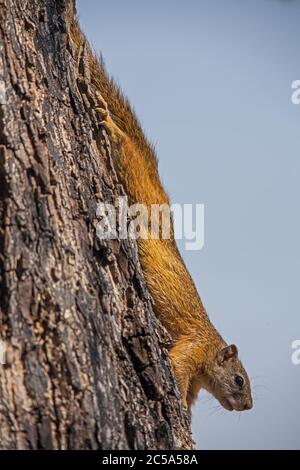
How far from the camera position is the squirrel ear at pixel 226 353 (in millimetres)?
5742

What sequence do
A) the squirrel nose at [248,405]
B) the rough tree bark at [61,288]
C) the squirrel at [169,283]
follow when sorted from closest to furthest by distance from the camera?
1. the rough tree bark at [61,288]
2. the squirrel at [169,283]
3. the squirrel nose at [248,405]

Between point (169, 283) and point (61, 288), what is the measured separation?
7.14 feet

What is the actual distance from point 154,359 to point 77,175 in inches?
33.1

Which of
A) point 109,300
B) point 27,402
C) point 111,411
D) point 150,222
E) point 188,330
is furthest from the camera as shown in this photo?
point 188,330

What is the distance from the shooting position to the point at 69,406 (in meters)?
2.82

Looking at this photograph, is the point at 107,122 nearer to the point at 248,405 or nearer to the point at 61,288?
the point at 61,288

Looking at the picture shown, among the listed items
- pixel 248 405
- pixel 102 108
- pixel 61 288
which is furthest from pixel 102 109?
pixel 248 405

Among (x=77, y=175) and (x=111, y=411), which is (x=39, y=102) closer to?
(x=77, y=175)

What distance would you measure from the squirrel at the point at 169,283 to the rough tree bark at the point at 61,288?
0.93m

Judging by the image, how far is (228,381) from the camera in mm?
5773

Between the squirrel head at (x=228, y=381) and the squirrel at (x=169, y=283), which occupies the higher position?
the squirrel at (x=169, y=283)

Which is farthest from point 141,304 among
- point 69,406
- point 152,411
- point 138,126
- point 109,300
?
point 138,126

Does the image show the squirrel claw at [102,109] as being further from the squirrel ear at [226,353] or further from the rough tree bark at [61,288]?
the squirrel ear at [226,353]

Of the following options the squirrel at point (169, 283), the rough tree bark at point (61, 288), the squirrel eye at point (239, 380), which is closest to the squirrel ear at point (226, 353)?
the squirrel at point (169, 283)
